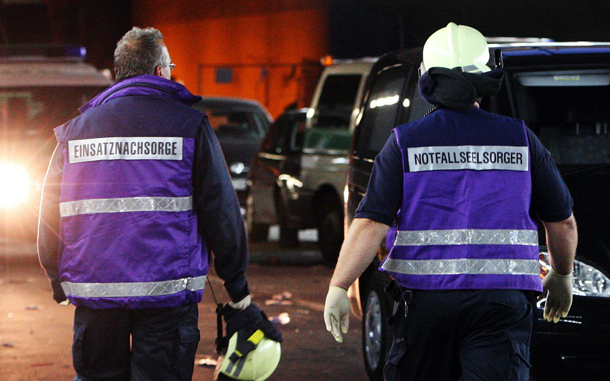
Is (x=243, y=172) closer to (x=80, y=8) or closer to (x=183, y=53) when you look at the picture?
(x=183, y=53)

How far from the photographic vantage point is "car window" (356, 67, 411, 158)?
6.27m

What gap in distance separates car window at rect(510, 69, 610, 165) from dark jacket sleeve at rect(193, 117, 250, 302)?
2505mm

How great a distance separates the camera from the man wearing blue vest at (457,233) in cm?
333

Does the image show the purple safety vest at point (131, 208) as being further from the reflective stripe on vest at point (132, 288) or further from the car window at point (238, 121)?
the car window at point (238, 121)

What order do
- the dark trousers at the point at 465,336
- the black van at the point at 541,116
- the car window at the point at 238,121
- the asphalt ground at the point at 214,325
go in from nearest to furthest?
the dark trousers at the point at 465,336
the black van at the point at 541,116
the asphalt ground at the point at 214,325
the car window at the point at 238,121

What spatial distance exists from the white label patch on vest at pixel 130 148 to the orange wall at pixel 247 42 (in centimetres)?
2087

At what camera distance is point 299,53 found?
2650 centimetres

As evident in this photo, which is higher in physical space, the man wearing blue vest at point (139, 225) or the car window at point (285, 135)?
the man wearing blue vest at point (139, 225)

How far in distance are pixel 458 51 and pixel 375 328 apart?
2.87 m

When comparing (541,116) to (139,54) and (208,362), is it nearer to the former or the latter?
(208,362)

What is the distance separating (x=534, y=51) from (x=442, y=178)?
2.97m

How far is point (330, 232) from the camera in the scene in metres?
11.8

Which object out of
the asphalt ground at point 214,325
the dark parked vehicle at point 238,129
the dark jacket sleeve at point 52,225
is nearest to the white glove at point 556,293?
the dark jacket sleeve at point 52,225

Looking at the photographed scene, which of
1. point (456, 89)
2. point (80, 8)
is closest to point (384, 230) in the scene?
point (456, 89)
